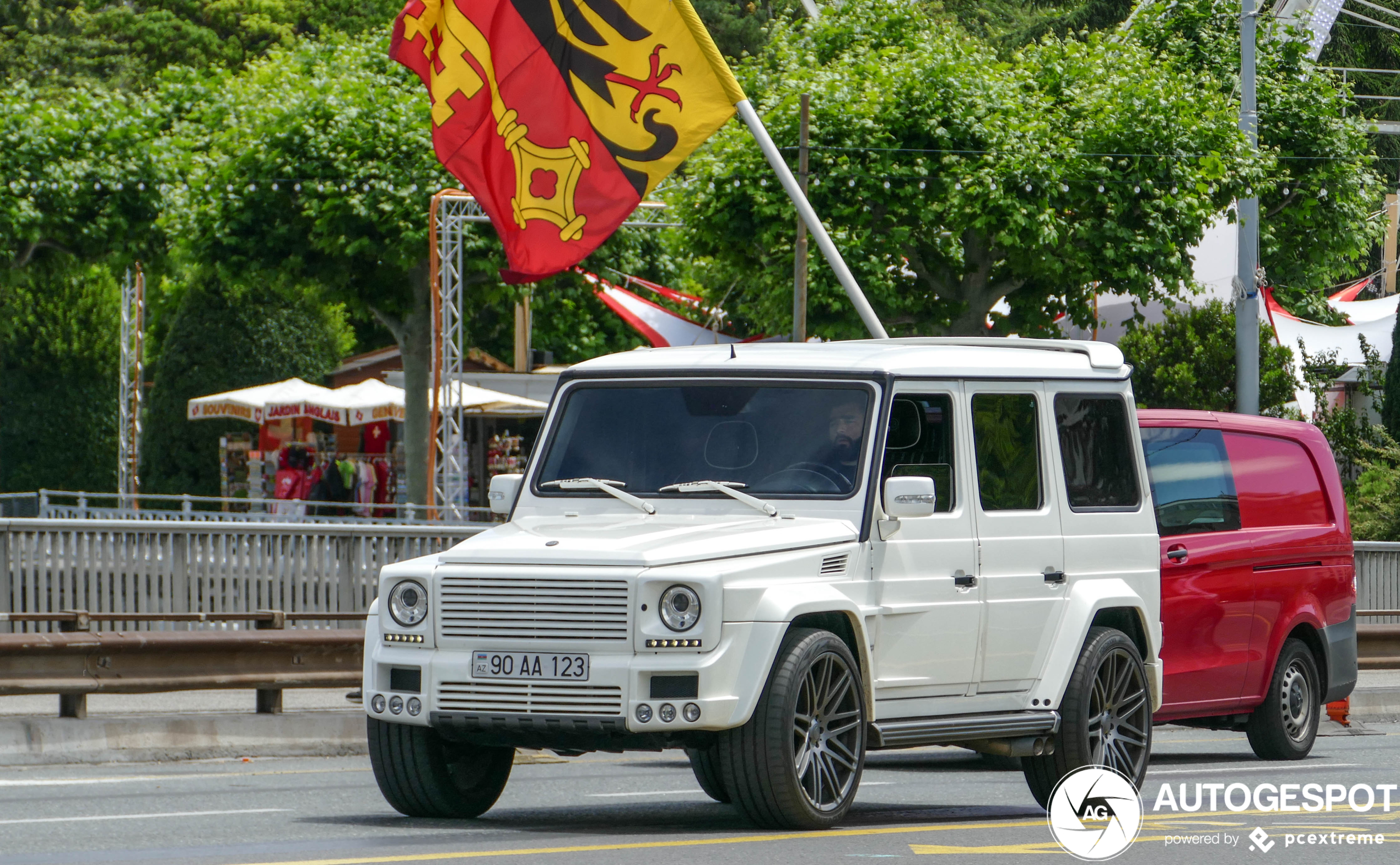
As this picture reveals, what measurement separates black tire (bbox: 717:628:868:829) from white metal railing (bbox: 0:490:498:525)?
1346cm

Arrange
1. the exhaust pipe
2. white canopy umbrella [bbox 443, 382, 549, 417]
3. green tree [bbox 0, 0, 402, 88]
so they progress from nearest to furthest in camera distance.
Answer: the exhaust pipe → white canopy umbrella [bbox 443, 382, 549, 417] → green tree [bbox 0, 0, 402, 88]

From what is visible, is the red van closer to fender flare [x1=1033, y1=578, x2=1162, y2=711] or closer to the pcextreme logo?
fender flare [x1=1033, y1=578, x2=1162, y2=711]

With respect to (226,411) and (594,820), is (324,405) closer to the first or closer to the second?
(226,411)

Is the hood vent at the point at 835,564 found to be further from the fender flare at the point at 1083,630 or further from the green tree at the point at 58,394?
the green tree at the point at 58,394

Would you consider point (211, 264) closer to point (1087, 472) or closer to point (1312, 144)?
point (1312, 144)

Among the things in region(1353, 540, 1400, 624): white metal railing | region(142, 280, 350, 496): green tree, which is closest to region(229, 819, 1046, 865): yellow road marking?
region(1353, 540, 1400, 624): white metal railing

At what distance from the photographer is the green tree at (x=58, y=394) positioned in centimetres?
5112

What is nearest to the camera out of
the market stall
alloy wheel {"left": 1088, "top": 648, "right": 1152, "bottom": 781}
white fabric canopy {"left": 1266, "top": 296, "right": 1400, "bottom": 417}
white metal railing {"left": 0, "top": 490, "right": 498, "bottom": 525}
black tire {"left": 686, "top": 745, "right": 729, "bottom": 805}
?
black tire {"left": 686, "top": 745, "right": 729, "bottom": 805}

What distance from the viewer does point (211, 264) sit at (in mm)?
35562

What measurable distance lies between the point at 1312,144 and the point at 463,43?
21.4 metres

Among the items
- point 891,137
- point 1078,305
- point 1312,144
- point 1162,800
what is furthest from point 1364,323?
point 1162,800

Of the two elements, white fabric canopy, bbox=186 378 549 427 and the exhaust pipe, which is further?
white fabric canopy, bbox=186 378 549 427

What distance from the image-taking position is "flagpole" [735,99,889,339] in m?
17.2

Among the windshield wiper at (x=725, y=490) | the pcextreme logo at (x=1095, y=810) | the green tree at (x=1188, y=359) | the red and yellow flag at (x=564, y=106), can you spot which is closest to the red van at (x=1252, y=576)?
the pcextreme logo at (x=1095, y=810)
